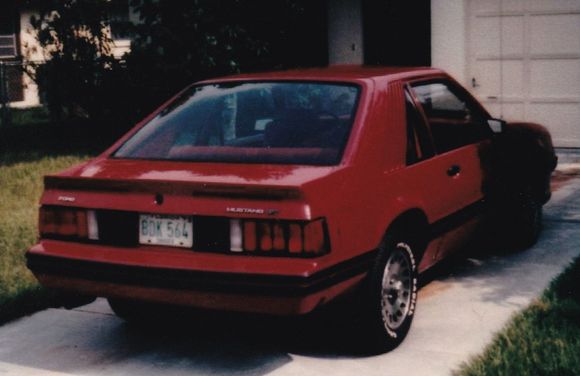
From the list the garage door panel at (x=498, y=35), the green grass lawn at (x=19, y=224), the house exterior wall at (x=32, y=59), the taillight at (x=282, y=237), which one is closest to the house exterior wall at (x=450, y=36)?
the garage door panel at (x=498, y=35)

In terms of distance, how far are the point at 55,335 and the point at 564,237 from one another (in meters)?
4.11

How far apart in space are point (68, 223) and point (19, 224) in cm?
385

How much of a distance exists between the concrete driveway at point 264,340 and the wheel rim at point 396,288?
18cm

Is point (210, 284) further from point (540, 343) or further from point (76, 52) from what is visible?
point (76, 52)

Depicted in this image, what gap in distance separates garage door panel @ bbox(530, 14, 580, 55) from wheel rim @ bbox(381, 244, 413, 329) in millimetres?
7040

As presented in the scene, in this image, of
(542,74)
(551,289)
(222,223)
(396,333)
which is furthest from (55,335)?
(542,74)

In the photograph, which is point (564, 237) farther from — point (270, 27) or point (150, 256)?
point (270, 27)

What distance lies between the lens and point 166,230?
4520 millimetres

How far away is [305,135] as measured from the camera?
5.00 metres

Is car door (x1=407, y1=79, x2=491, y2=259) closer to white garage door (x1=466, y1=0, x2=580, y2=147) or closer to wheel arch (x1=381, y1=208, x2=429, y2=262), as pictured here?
wheel arch (x1=381, y1=208, x2=429, y2=262)

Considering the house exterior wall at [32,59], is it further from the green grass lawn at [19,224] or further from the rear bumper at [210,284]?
the rear bumper at [210,284]

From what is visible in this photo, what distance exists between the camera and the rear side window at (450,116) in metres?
5.72

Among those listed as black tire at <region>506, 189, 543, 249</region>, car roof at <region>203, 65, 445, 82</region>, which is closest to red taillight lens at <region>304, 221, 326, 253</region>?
car roof at <region>203, 65, 445, 82</region>

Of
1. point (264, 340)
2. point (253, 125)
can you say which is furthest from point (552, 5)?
point (264, 340)
